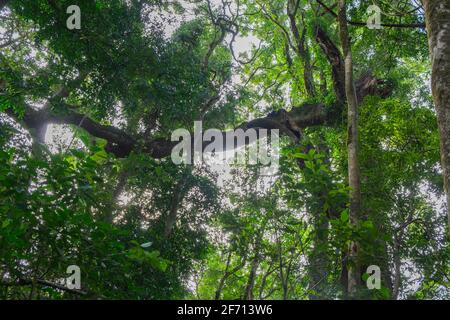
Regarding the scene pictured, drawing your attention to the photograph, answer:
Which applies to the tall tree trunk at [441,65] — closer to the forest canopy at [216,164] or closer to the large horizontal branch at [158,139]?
the forest canopy at [216,164]

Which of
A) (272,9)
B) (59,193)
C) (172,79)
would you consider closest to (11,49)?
(172,79)

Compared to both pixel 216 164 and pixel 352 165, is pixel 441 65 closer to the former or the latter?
pixel 352 165

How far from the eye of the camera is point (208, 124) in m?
10.9

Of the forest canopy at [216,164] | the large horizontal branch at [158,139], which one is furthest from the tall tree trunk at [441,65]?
the large horizontal branch at [158,139]

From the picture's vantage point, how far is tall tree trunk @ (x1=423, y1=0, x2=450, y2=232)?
2.63m

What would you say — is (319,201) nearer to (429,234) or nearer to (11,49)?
(429,234)

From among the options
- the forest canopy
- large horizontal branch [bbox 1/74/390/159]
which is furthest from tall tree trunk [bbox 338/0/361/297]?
large horizontal branch [bbox 1/74/390/159]

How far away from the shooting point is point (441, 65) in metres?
2.92

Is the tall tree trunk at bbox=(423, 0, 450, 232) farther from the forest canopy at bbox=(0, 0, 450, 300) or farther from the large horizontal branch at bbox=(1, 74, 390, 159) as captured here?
the large horizontal branch at bbox=(1, 74, 390, 159)

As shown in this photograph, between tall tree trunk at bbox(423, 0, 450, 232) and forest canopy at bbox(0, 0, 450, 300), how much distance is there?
0.01m

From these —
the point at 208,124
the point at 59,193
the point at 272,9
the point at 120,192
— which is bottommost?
the point at 59,193

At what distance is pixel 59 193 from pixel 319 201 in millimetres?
2258

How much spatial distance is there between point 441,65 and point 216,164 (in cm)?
795
